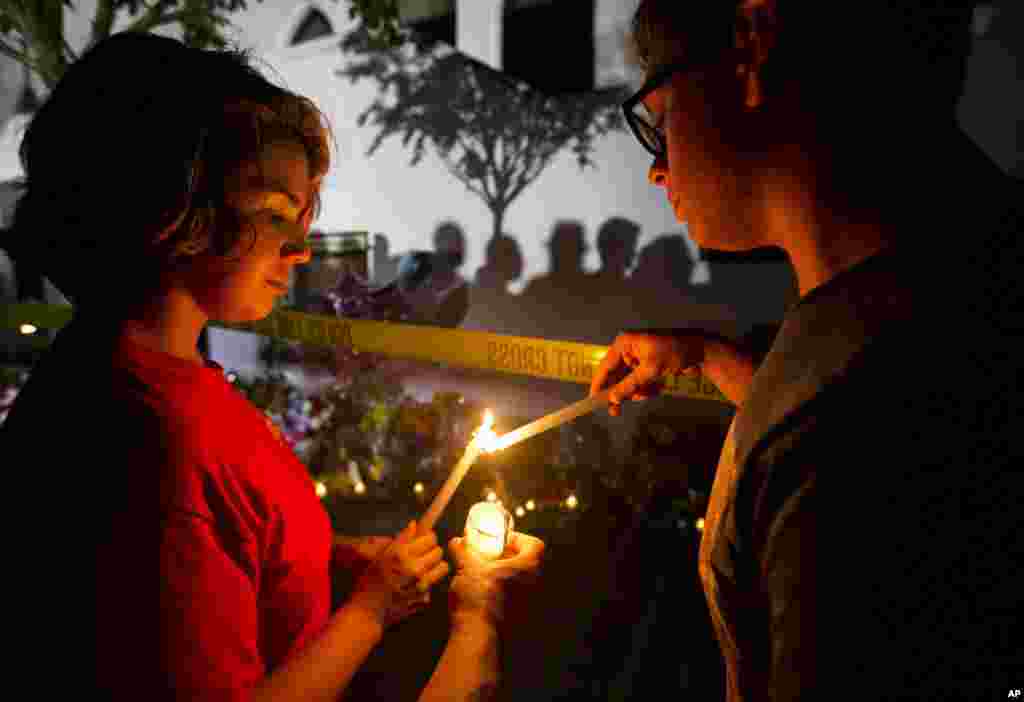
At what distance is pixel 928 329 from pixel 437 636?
3766mm

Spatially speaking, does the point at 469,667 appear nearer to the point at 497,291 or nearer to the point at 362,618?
the point at 362,618

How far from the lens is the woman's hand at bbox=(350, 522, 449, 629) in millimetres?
1568

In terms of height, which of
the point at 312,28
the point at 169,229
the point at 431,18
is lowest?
the point at 169,229

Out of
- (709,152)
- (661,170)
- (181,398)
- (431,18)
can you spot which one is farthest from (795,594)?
(431,18)

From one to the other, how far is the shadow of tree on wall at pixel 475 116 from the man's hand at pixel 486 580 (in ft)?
19.5

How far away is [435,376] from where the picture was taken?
8.00 metres

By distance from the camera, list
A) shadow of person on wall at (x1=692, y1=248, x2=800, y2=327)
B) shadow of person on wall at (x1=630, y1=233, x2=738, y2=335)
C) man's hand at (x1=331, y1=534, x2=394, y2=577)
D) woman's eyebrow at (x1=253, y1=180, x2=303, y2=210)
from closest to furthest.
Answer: woman's eyebrow at (x1=253, y1=180, x2=303, y2=210), man's hand at (x1=331, y1=534, x2=394, y2=577), shadow of person on wall at (x1=692, y1=248, x2=800, y2=327), shadow of person on wall at (x1=630, y1=233, x2=738, y2=335)

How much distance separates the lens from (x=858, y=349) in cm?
92

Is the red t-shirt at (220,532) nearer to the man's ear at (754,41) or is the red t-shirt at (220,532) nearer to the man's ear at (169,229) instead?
the man's ear at (169,229)

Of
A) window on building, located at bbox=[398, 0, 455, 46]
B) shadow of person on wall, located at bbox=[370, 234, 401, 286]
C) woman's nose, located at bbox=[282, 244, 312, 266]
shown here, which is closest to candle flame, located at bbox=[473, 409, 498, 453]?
woman's nose, located at bbox=[282, 244, 312, 266]

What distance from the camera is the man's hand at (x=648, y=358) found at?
1910 mm

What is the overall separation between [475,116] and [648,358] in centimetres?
660

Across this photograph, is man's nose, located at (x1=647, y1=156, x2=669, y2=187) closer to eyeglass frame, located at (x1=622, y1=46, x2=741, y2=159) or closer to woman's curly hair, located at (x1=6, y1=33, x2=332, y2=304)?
A: eyeglass frame, located at (x1=622, y1=46, x2=741, y2=159)

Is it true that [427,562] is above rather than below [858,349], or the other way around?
below
